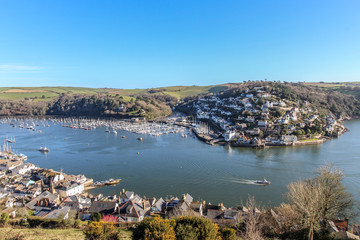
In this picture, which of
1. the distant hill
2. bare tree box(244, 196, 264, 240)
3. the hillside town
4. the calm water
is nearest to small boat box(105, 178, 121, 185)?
the calm water

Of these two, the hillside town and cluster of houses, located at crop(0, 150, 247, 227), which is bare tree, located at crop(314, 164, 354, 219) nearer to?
the hillside town

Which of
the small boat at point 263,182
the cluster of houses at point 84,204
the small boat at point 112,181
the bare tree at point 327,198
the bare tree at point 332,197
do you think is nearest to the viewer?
the bare tree at point 327,198

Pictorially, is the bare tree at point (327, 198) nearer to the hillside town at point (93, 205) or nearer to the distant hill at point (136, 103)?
the hillside town at point (93, 205)

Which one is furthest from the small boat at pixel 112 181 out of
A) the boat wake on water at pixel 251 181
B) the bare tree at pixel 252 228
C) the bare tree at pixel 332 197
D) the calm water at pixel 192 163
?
the bare tree at pixel 332 197

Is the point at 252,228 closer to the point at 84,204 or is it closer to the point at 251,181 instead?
the point at 84,204

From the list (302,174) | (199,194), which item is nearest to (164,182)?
(199,194)

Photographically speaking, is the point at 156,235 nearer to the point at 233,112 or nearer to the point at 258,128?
the point at 258,128
